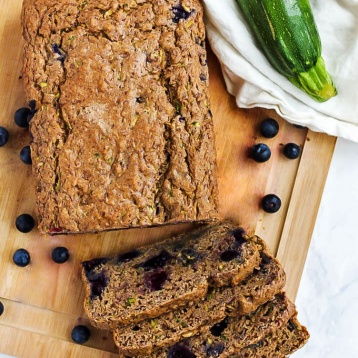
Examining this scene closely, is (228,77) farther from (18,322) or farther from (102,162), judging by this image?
(18,322)

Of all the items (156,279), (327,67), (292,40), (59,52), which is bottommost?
(156,279)

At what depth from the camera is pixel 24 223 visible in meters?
4.12

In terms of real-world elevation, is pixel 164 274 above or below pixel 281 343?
above

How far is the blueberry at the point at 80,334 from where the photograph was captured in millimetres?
4145

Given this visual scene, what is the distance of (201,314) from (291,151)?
50.3 inches

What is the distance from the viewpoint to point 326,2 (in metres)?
4.10

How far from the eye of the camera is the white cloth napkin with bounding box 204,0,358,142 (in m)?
4.03

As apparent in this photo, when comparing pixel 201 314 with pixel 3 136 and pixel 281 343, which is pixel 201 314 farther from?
pixel 3 136

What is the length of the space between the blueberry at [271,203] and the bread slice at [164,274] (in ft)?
0.85

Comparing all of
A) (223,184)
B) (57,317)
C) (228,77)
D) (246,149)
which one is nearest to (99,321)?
(57,317)

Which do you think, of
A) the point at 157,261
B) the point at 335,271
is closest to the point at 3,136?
the point at 157,261

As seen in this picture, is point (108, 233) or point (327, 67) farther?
point (108, 233)

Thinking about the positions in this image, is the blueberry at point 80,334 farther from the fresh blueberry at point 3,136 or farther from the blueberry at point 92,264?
the fresh blueberry at point 3,136

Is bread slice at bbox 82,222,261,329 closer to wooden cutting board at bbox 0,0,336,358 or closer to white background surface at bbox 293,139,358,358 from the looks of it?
wooden cutting board at bbox 0,0,336,358
